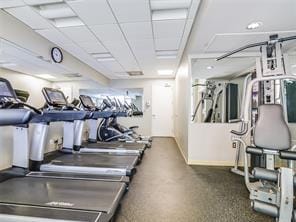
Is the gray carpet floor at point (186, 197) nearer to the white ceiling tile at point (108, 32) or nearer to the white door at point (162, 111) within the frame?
the white ceiling tile at point (108, 32)

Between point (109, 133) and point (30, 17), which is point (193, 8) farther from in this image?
point (109, 133)

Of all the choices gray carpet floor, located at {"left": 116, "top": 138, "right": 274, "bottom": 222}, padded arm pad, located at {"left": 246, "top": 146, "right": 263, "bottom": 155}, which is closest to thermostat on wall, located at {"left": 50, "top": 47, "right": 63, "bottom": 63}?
gray carpet floor, located at {"left": 116, "top": 138, "right": 274, "bottom": 222}

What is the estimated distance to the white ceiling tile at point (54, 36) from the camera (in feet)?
12.1

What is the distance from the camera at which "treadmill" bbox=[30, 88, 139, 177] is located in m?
2.90

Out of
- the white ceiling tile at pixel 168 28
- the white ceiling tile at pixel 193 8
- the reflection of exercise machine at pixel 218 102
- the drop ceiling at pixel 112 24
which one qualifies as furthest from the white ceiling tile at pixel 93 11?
the reflection of exercise machine at pixel 218 102

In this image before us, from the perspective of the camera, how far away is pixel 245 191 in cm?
268

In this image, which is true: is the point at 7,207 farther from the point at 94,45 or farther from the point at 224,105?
the point at 224,105

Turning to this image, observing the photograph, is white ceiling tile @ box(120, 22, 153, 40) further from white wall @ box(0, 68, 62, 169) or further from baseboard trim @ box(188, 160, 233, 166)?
baseboard trim @ box(188, 160, 233, 166)

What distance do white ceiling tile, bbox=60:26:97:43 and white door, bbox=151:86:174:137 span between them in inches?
196

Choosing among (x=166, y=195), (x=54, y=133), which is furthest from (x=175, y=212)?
(x=54, y=133)

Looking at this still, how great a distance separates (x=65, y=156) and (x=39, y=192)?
5.63ft

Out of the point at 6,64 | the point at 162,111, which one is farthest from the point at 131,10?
the point at 162,111

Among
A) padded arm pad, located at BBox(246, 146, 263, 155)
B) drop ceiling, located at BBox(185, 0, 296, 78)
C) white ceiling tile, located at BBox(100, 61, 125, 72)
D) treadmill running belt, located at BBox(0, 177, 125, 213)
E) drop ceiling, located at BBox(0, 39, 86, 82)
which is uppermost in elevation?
white ceiling tile, located at BBox(100, 61, 125, 72)

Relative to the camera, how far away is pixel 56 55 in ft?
14.8
